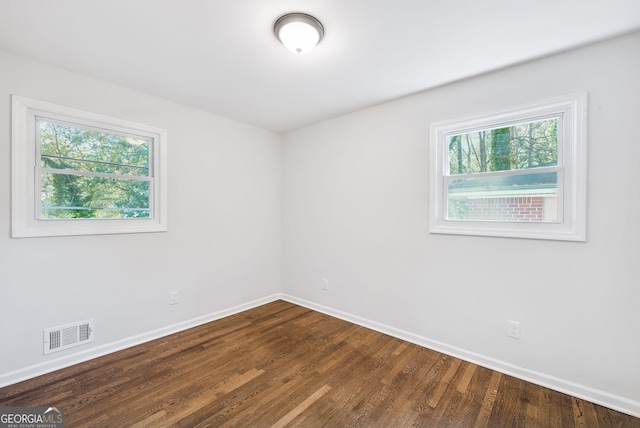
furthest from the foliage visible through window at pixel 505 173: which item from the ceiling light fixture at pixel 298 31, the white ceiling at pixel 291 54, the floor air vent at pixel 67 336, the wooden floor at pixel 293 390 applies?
the floor air vent at pixel 67 336

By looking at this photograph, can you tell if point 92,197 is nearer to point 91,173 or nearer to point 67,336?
point 91,173

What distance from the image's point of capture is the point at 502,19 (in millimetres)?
1669

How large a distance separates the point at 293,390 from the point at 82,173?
2528 millimetres

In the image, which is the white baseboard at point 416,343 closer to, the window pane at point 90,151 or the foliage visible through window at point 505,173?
the foliage visible through window at point 505,173

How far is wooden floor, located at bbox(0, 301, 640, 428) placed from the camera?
1.71 metres

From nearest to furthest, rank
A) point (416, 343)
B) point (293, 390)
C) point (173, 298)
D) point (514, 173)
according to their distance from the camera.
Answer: point (293, 390)
point (514, 173)
point (416, 343)
point (173, 298)

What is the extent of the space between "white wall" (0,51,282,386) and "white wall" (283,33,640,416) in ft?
2.51

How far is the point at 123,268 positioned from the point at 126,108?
1509 mm

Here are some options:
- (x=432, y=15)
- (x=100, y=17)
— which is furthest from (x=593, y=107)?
(x=100, y=17)

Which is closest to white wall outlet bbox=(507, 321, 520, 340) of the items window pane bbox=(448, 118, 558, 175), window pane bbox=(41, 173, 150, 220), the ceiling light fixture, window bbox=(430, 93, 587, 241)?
window bbox=(430, 93, 587, 241)

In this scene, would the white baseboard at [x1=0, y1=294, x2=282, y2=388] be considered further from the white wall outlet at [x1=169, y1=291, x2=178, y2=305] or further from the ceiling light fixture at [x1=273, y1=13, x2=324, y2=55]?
the ceiling light fixture at [x1=273, y1=13, x2=324, y2=55]

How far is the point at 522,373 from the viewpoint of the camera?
2131 millimetres

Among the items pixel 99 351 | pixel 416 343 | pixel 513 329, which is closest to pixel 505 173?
pixel 513 329

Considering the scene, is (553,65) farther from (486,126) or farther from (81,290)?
(81,290)
